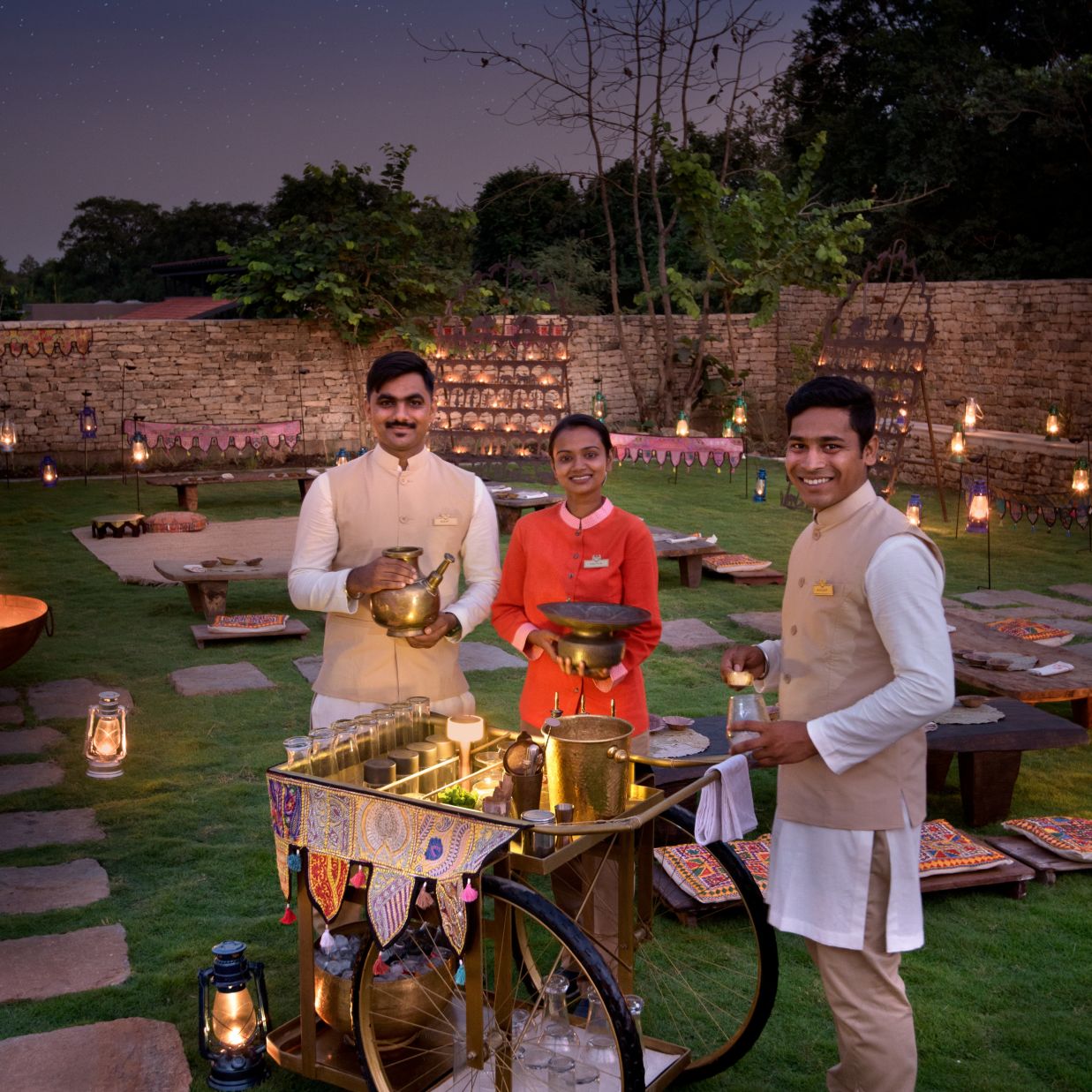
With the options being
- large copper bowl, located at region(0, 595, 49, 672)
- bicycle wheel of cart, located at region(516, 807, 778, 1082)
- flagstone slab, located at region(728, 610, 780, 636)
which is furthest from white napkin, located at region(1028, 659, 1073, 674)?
large copper bowl, located at region(0, 595, 49, 672)

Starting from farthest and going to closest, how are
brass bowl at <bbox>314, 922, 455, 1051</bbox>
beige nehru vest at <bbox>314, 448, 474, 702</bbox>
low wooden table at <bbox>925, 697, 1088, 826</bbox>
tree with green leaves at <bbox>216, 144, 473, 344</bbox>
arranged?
tree with green leaves at <bbox>216, 144, 473, 344</bbox> < low wooden table at <bbox>925, 697, 1088, 826</bbox> < beige nehru vest at <bbox>314, 448, 474, 702</bbox> < brass bowl at <bbox>314, 922, 455, 1051</bbox>

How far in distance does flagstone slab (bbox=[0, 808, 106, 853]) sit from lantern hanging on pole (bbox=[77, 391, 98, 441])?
454 inches

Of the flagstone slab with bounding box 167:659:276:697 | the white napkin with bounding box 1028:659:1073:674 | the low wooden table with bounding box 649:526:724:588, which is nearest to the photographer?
the white napkin with bounding box 1028:659:1073:674

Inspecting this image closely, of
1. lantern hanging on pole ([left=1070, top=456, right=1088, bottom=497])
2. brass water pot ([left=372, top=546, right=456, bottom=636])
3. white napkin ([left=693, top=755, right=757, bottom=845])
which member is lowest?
white napkin ([left=693, top=755, right=757, bottom=845])

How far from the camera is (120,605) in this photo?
9.31 meters

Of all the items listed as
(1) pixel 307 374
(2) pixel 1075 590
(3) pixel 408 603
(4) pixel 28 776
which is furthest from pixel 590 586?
(1) pixel 307 374

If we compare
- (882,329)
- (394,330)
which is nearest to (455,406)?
(394,330)

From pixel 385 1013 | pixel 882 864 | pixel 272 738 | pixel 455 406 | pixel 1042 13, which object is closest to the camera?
pixel 882 864

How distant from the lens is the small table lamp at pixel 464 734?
126 inches

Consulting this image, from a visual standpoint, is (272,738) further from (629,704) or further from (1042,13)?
(1042,13)

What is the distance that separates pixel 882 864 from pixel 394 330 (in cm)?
1660

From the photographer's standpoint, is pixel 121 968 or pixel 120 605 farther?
pixel 120 605

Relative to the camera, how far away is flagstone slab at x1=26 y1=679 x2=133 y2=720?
6.67 m

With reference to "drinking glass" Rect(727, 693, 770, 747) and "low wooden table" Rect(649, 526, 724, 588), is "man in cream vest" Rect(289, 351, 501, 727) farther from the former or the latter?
"low wooden table" Rect(649, 526, 724, 588)
